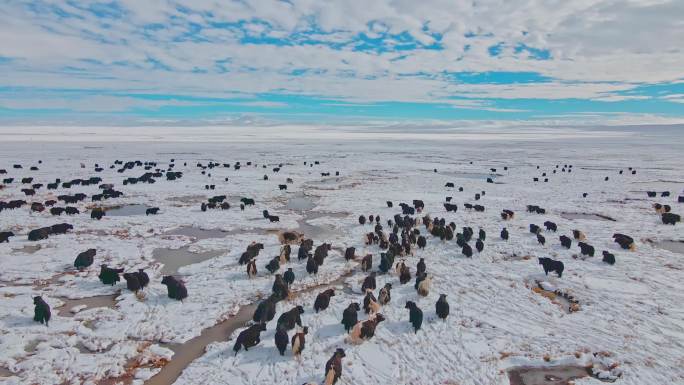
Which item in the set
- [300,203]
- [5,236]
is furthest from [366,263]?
[5,236]

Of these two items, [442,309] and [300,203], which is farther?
[300,203]

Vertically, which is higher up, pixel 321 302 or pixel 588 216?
pixel 588 216

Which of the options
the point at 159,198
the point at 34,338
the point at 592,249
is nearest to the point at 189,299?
the point at 34,338

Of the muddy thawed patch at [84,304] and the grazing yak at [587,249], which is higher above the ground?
the grazing yak at [587,249]

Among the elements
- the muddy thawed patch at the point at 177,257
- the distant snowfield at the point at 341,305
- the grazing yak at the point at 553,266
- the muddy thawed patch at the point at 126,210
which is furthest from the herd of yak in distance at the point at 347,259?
the muddy thawed patch at the point at 177,257

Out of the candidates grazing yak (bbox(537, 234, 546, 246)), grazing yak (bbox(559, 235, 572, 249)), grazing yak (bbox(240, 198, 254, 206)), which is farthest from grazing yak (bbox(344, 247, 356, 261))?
grazing yak (bbox(240, 198, 254, 206))

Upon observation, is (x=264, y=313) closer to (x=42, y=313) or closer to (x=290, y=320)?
(x=290, y=320)

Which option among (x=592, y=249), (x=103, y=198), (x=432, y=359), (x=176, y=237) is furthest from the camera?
(x=103, y=198)

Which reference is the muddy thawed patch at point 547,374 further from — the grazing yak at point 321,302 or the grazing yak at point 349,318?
the grazing yak at point 321,302

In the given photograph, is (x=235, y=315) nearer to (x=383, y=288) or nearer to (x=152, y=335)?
(x=152, y=335)
